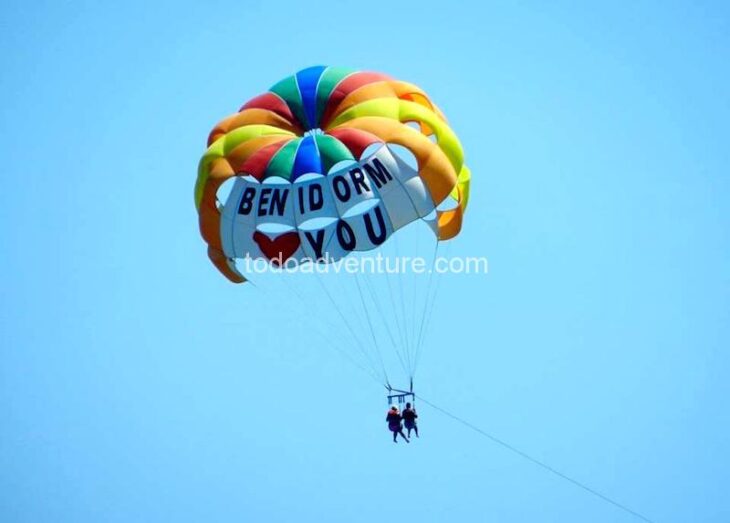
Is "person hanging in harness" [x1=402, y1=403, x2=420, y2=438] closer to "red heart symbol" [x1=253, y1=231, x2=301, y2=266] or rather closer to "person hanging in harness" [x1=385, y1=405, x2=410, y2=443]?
"person hanging in harness" [x1=385, y1=405, x2=410, y2=443]

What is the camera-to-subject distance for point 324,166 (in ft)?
76.7

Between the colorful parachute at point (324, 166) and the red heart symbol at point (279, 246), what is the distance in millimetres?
19

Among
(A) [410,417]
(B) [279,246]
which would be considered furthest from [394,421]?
(B) [279,246]

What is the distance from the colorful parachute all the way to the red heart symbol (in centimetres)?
2

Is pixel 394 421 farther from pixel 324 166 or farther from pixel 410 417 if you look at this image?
pixel 324 166

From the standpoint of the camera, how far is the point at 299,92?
24719 millimetres

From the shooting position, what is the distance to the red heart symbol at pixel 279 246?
2442cm

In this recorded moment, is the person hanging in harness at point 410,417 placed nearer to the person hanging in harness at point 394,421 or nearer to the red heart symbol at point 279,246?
the person hanging in harness at point 394,421

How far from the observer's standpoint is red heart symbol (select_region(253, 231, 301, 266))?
24.4m

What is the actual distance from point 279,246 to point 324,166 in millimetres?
2000

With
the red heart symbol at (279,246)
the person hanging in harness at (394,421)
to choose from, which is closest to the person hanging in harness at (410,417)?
the person hanging in harness at (394,421)

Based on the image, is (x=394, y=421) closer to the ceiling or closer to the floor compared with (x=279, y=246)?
closer to the floor

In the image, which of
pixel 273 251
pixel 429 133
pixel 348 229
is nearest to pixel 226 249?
pixel 273 251

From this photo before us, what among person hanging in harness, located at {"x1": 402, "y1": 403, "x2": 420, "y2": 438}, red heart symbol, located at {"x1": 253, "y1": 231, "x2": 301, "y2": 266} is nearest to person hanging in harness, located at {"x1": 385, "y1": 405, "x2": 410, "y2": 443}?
person hanging in harness, located at {"x1": 402, "y1": 403, "x2": 420, "y2": 438}
